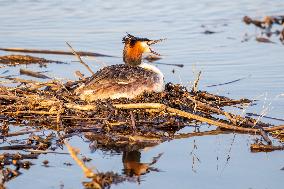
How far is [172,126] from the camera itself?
761cm

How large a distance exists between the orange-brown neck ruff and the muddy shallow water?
18.5 inches

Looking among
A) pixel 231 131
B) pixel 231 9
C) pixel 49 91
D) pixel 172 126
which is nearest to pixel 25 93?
pixel 49 91

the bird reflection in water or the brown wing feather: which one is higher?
the brown wing feather

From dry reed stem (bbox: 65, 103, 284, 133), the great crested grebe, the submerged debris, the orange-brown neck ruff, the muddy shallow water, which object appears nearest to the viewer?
the muddy shallow water

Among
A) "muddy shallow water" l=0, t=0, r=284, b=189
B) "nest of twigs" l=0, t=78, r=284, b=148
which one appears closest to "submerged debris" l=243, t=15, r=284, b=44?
"muddy shallow water" l=0, t=0, r=284, b=189

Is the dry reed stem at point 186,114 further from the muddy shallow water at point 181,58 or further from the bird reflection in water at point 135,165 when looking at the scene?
the bird reflection in water at point 135,165

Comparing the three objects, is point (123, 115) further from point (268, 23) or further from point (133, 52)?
point (268, 23)

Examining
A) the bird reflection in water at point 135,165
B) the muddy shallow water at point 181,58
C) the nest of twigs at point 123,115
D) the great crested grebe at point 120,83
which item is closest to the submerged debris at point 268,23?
the muddy shallow water at point 181,58

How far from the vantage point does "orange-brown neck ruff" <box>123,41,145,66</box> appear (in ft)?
29.8

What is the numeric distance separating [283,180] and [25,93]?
11.1 ft

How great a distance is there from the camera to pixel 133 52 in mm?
9094

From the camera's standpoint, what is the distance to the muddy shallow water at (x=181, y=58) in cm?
626

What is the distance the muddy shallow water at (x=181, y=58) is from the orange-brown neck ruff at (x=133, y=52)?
18.5 inches

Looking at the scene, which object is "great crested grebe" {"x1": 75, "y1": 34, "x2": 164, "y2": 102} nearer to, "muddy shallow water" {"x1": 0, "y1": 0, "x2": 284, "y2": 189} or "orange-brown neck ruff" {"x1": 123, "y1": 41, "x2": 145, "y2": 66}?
"orange-brown neck ruff" {"x1": 123, "y1": 41, "x2": 145, "y2": 66}
